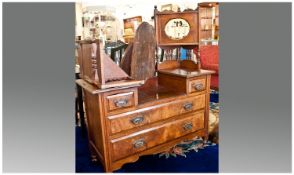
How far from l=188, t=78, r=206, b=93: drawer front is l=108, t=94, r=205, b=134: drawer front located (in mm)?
72

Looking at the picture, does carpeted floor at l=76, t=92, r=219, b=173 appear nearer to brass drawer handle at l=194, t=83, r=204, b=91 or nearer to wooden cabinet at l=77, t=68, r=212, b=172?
wooden cabinet at l=77, t=68, r=212, b=172

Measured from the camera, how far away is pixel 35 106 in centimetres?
150

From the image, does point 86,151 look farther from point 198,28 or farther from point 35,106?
point 198,28

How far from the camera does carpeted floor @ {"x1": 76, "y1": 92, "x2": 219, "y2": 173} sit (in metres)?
2.21

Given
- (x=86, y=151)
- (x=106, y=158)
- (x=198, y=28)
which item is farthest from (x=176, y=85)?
(x=86, y=151)

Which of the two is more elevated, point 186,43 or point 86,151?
point 186,43

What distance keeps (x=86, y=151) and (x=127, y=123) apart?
784 millimetres

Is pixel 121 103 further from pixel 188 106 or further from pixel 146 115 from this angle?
pixel 188 106

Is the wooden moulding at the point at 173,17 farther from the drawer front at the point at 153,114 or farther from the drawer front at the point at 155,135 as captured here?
the drawer front at the point at 155,135

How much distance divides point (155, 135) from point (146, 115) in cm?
24

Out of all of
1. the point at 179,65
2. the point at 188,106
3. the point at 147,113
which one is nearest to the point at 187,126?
the point at 188,106

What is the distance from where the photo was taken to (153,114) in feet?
6.89

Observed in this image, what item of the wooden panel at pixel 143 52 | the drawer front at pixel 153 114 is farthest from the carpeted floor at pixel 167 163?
the wooden panel at pixel 143 52

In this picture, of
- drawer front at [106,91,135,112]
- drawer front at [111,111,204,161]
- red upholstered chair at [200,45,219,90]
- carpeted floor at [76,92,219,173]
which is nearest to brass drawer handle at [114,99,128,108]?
drawer front at [106,91,135,112]
